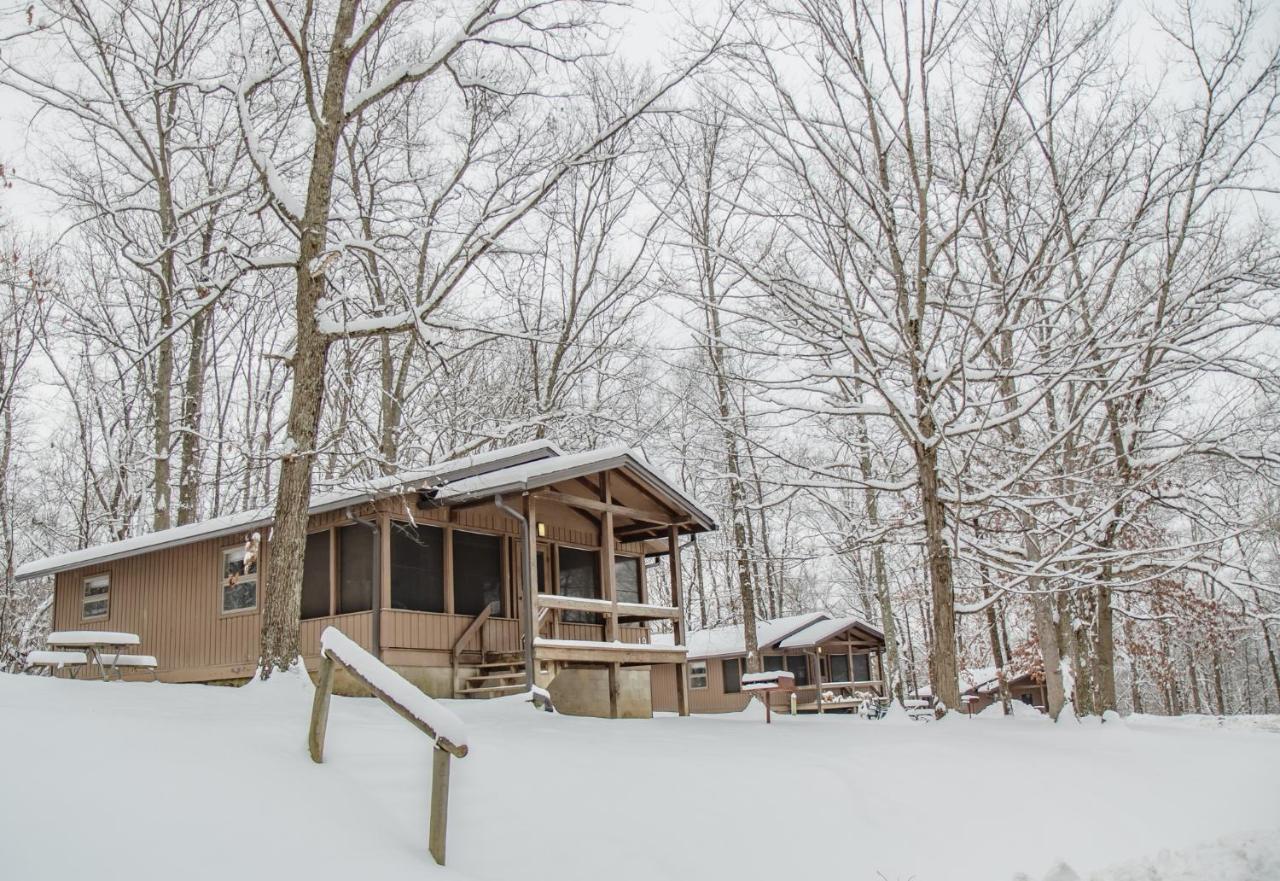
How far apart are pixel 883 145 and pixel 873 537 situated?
16.5 ft

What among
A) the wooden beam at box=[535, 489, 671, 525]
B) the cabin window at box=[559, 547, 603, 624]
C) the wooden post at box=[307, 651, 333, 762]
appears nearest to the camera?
the wooden post at box=[307, 651, 333, 762]

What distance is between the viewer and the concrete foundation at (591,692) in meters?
14.7

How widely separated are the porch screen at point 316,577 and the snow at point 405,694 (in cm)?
1015

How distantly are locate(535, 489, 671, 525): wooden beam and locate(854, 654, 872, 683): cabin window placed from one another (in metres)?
19.1

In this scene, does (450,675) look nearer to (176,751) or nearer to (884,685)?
(176,751)

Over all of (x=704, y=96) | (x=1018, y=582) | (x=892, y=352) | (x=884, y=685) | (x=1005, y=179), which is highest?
(x=704, y=96)

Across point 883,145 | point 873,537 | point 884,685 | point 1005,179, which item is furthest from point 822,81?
point 884,685

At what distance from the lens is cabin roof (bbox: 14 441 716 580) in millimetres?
13477

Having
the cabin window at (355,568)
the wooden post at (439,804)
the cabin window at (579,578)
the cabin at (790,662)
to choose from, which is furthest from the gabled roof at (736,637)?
the wooden post at (439,804)

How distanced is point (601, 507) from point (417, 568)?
9.84ft

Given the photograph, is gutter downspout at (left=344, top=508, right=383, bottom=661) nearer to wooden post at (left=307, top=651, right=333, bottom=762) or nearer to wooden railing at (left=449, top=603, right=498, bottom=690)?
wooden railing at (left=449, top=603, right=498, bottom=690)

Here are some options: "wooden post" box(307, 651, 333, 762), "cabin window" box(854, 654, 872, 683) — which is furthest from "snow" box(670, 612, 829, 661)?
"wooden post" box(307, 651, 333, 762)

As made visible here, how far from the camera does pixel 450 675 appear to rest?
14.5 meters

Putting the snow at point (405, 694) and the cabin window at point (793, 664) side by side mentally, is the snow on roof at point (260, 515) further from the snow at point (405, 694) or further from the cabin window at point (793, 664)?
the cabin window at point (793, 664)
